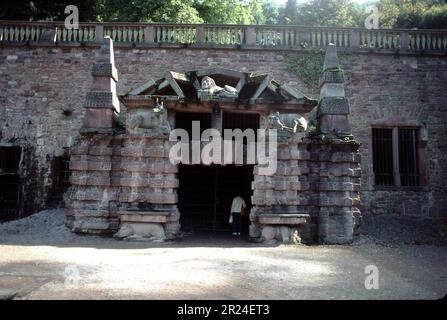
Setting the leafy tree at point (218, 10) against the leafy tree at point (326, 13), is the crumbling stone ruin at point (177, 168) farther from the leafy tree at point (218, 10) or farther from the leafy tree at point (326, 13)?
the leafy tree at point (326, 13)

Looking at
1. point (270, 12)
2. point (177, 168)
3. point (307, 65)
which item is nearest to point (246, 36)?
point (307, 65)

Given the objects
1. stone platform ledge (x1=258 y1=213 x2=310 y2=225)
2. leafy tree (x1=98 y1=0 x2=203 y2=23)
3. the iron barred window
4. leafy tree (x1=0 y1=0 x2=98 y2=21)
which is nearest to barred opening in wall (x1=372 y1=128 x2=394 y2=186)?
the iron barred window

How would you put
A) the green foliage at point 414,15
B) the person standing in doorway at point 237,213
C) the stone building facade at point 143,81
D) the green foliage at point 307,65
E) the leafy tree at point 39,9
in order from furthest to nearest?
the green foliage at point 414,15
the leafy tree at point 39,9
the green foliage at point 307,65
the stone building facade at point 143,81
the person standing in doorway at point 237,213

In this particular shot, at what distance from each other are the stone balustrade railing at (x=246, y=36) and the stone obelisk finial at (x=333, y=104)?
21.4 ft

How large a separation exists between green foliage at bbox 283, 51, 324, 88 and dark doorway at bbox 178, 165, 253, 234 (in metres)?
6.25

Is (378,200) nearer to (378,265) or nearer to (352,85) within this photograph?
(352,85)

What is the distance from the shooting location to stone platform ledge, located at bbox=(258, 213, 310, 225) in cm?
1029

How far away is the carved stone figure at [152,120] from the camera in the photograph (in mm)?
10656

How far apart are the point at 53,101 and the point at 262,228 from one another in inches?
473

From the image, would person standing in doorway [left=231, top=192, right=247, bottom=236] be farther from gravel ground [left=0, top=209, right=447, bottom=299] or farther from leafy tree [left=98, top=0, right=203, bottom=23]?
leafy tree [left=98, top=0, right=203, bottom=23]

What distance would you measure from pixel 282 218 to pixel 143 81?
10165mm

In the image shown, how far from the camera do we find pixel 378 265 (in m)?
8.12

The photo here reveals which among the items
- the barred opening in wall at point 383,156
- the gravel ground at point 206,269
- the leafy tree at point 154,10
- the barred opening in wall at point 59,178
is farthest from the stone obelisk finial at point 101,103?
the barred opening in wall at point 383,156
